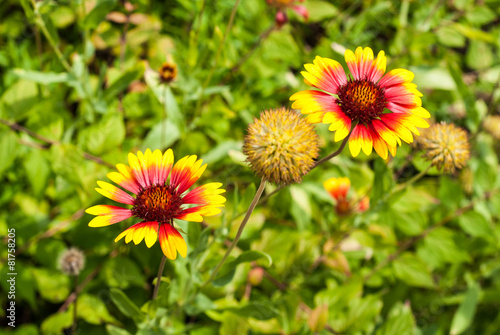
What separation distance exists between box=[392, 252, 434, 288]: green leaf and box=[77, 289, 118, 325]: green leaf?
1.68 meters

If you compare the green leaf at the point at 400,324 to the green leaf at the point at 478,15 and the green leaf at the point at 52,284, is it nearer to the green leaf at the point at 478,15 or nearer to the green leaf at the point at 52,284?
the green leaf at the point at 52,284

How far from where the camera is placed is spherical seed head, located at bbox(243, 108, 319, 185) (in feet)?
3.65

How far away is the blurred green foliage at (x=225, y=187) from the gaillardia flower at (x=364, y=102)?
0.50m

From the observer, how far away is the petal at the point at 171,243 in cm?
108

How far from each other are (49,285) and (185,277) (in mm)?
966

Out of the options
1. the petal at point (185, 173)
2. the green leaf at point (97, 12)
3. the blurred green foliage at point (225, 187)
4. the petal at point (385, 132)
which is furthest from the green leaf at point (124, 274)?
the petal at point (385, 132)

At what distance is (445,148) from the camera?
1.61 metres

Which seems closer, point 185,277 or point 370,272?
point 185,277

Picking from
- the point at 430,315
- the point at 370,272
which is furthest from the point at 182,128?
the point at 430,315

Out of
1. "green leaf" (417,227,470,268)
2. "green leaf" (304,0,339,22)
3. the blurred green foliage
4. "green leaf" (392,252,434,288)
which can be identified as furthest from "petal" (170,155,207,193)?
"green leaf" (304,0,339,22)

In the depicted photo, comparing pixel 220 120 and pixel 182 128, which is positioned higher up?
pixel 220 120

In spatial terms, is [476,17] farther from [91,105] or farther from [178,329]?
[178,329]

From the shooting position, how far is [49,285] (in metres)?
2.15

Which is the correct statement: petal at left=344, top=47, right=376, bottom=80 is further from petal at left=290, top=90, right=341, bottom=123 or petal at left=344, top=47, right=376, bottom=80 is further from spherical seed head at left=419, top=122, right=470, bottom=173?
spherical seed head at left=419, top=122, right=470, bottom=173
